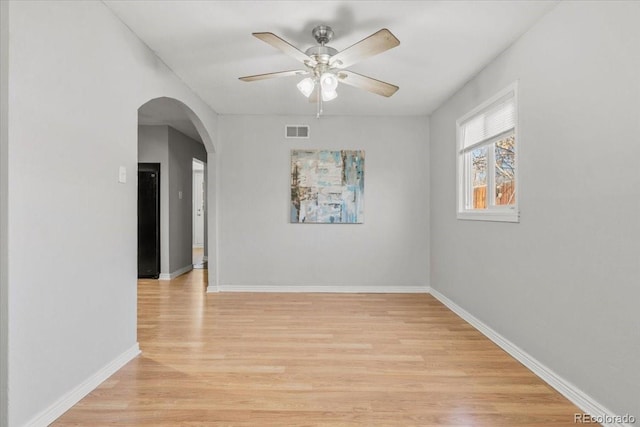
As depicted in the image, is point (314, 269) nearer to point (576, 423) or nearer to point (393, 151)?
point (393, 151)

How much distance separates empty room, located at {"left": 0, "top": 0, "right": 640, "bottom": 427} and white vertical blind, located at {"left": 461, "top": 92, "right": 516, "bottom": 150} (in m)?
0.03

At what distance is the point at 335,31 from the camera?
8.89ft

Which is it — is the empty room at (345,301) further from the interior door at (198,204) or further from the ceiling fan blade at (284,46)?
the interior door at (198,204)

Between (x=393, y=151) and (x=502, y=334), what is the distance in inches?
114

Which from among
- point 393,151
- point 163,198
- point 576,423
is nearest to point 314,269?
point 393,151

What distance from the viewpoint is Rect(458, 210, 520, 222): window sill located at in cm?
287

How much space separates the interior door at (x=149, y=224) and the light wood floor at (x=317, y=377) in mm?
2059

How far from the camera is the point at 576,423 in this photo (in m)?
1.93

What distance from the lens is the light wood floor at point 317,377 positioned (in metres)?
2.00

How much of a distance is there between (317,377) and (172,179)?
4719mm

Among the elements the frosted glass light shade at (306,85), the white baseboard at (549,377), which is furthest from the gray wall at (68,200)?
the white baseboard at (549,377)

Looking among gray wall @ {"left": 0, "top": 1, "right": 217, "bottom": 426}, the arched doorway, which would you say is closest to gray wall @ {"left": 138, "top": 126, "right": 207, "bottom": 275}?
the arched doorway

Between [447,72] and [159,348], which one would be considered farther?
[447,72]

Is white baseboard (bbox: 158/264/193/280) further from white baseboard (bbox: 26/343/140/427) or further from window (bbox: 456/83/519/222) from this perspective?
window (bbox: 456/83/519/222)
